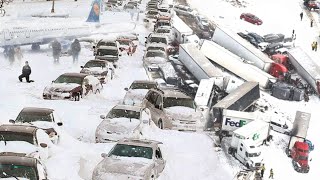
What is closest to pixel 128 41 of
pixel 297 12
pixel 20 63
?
pixel 20 63

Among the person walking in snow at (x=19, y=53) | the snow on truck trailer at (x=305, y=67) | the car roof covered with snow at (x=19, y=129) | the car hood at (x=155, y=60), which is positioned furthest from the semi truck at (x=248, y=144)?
the person walking in snow at (x=19, y=53)

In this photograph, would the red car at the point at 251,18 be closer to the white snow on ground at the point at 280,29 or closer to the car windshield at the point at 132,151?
the white snow on ground at the point at 280,29

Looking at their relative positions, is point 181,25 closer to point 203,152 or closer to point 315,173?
point 315,173

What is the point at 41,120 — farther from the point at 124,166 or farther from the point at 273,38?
the point at 273,38

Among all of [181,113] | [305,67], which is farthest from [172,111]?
[305,67]

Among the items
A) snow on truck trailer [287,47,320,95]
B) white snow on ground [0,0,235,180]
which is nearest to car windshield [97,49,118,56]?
white snow on ground [0,0,235,180]

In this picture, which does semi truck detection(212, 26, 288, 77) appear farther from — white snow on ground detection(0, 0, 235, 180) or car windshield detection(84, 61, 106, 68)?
car windshield detection(84, 61, 106, 68)
